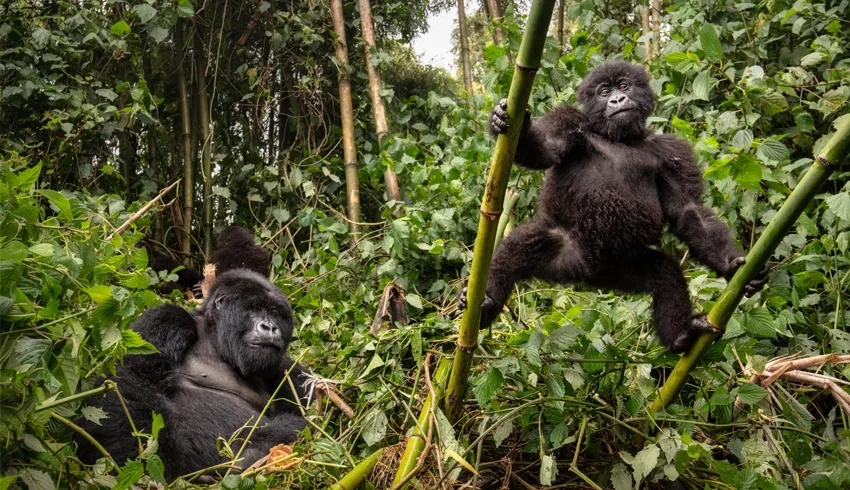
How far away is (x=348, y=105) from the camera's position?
6.48m

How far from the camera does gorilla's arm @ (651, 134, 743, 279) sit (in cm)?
309

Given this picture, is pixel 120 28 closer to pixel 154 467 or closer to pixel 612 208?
pixel 612 208

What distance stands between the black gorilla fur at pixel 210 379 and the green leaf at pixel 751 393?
5.91 ft

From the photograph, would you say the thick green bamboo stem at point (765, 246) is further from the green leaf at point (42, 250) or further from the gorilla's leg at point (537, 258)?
the green leaf at point (42, 250)

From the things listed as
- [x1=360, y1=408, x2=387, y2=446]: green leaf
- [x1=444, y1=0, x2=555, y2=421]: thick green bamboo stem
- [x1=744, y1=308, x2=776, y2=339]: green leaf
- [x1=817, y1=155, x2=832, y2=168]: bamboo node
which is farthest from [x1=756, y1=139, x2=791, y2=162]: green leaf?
[x1=360, y1=408, x2=387, y2=446]: green leaf

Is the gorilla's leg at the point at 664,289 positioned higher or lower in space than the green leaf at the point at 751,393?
higher

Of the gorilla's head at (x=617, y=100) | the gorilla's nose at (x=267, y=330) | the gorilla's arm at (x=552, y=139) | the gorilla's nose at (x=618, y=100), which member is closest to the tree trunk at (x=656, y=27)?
the gorilla's head at (x=617, y=100)

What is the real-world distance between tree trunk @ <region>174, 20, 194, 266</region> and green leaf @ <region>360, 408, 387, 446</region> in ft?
13.1

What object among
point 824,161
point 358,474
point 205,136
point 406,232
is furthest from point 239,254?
point 824,161

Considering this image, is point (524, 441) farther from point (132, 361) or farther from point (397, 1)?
point (397, 1)

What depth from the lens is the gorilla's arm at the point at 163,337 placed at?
3611 millimetres

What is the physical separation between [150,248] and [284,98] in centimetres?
180

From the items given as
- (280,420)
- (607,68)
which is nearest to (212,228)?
(280,420)

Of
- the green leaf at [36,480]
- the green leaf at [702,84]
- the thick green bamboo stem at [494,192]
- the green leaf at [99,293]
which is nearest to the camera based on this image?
the thick green bamboo stem at [494,192]
